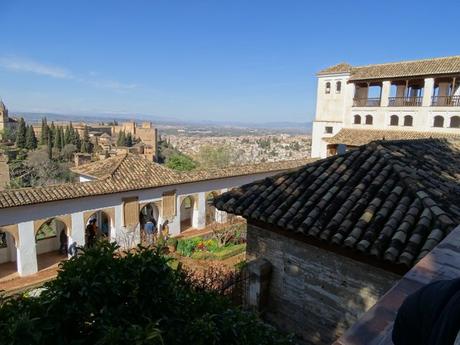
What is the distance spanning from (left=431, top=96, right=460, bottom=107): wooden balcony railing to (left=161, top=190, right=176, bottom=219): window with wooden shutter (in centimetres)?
2098

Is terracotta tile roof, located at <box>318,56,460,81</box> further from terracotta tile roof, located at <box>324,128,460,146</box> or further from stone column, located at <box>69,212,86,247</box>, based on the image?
stone column, located at <box>69,212,86,247</box>

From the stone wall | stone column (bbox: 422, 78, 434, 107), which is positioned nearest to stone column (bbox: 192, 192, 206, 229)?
the stone wall

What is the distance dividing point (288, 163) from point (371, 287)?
64.0 feet

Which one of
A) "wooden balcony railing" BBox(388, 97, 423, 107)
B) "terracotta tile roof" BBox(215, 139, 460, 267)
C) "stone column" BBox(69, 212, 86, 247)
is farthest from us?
"wooden balcony railing" BBox(388, 97, 423, 107)

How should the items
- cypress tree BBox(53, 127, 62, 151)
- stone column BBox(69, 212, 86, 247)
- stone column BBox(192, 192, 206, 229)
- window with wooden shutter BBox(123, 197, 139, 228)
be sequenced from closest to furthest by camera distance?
stone column BBox(69, 212, 86, 247), window with wooden shutter BBox(123, 197, 139, 228), stone column BBox(192, 192, 206, 229), cypress tree BBox(53, 127, 62, 151)

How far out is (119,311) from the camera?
9.05ft

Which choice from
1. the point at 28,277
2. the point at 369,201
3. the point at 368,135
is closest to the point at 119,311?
the point at 369,201

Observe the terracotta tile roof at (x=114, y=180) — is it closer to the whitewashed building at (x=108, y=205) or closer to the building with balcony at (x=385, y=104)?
the whitewashed building at (x=108, y=205)

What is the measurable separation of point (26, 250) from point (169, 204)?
6.72m

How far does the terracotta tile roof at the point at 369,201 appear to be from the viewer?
468 centimetres

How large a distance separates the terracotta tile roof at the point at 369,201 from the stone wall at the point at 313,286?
62cm

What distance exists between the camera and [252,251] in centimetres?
700

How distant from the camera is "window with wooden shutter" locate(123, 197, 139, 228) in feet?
51.5

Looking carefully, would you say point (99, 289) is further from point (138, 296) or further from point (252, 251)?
point (252, 251)
